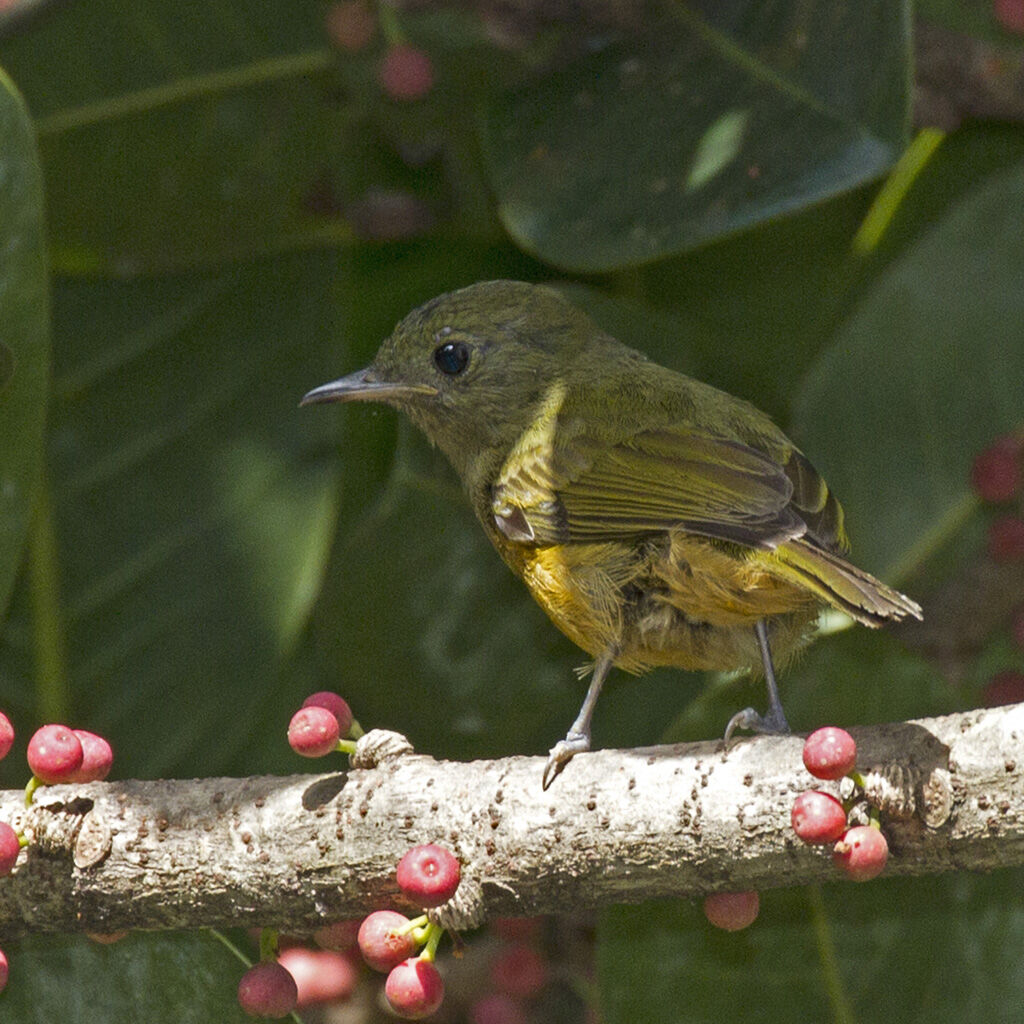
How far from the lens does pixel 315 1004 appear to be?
338cm

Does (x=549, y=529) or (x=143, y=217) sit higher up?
(x=143, y=217)

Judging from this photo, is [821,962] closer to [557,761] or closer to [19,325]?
[557,761]

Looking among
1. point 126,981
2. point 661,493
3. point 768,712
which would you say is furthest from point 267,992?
point 661,493

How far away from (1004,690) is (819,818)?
4.84 feet

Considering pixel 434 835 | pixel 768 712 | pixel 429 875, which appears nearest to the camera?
pixel 429 875

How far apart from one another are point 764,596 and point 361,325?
4.53 feet

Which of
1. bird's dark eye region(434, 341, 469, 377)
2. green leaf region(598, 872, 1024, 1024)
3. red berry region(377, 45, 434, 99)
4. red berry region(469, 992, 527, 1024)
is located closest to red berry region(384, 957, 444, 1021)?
green leaf region(598, 872, 1024, 1024)

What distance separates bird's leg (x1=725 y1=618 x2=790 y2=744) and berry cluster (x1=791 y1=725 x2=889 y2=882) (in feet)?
1.68

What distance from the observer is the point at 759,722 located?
2.45m

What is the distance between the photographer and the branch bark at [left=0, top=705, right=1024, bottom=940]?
6.41 feet

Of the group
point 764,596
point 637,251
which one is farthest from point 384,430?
point 764,596

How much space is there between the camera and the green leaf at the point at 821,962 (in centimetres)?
277

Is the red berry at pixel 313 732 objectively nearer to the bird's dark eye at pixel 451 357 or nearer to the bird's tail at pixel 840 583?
the bird's tail at pixel 840 583

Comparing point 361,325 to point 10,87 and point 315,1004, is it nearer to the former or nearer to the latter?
point 10,87
